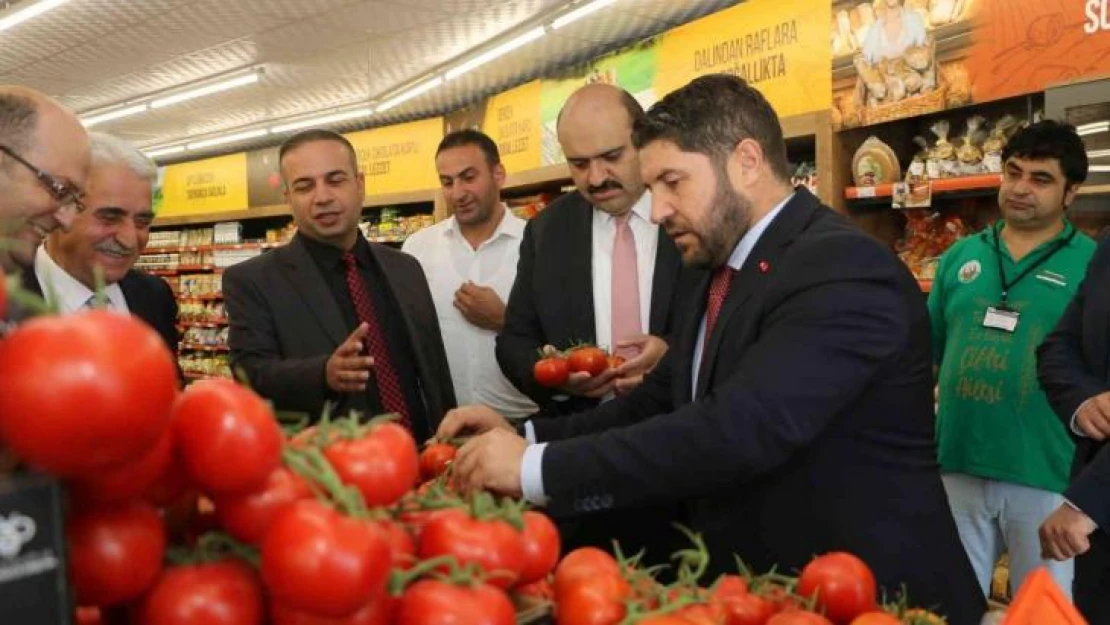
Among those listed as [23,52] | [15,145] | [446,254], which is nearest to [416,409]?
[446,254]

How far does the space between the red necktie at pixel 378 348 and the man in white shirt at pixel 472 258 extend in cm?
71

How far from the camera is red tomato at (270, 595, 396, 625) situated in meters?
0.89

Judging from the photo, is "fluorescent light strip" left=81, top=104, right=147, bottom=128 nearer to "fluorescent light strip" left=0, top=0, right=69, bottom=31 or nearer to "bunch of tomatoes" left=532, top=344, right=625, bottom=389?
"fluorescent light strip" left=0, top=0, right=69, bottom=31

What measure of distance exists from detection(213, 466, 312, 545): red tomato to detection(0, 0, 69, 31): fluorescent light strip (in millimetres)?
6814

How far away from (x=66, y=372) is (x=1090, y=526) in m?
2.47

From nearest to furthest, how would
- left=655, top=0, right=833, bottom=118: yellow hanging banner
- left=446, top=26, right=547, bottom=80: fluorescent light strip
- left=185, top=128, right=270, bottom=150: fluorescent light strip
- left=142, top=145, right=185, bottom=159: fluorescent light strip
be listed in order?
left=655, top=0, right=833, bottom=118: yellow hanging banner < left=446, top=26, right=547, bottom=80: fluorescent light strip < left=185, top=128, right=270, bottom=150: fluorescent light strip < left=142, top=145, right=185, bottom=159: fluorescent light strip

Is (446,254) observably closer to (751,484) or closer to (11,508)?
(751,484)

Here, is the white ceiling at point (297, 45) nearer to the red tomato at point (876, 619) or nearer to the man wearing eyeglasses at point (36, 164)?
the man wearing eyeglasses at point (36, 164)

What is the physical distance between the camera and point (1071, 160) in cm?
Result: 351

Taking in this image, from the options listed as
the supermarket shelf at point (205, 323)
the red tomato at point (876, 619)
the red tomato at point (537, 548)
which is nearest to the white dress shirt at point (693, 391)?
the red tomato at point (537, 548)

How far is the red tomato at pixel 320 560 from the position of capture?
82 cm

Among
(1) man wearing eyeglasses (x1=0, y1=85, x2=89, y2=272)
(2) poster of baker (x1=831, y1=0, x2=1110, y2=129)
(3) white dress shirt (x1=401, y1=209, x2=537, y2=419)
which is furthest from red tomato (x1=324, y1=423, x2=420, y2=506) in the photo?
(2) poster of baker (x1=831, y1=0, x2=1110, y2=129)

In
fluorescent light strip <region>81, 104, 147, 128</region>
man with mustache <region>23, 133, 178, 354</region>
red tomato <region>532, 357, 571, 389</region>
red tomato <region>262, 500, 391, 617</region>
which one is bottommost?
red tomato <region>532, 357, 571, 389</region>

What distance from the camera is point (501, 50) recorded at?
7363 millimetres
